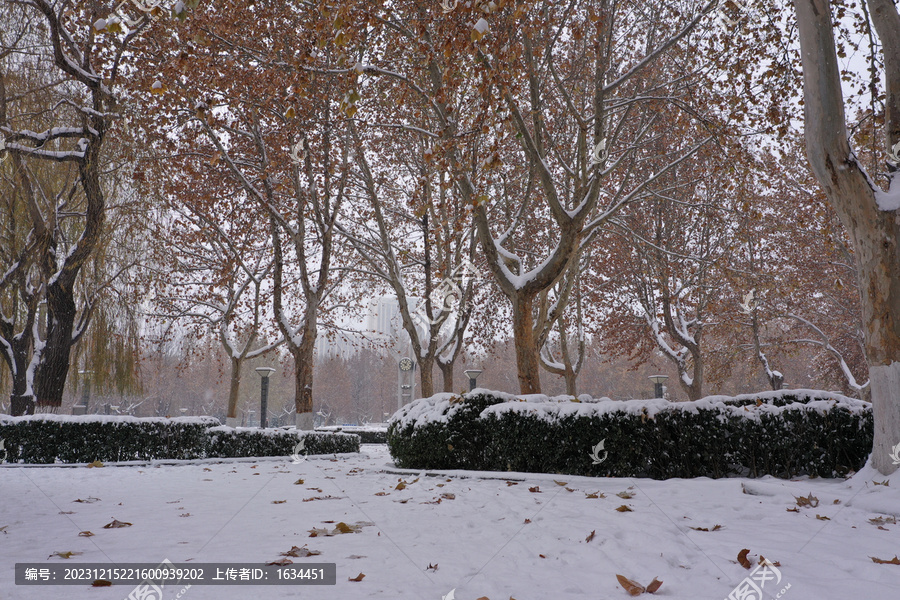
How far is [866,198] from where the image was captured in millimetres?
6062

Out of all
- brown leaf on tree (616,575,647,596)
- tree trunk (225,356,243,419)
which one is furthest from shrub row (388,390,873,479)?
tree trunk (225,356,243,419)

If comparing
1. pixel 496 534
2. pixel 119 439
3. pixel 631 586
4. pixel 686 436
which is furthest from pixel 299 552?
pixel 119 439

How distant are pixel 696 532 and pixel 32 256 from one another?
44.1ft

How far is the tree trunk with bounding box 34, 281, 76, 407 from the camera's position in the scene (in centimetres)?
1179

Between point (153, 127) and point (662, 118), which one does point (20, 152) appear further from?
point (662, 118)

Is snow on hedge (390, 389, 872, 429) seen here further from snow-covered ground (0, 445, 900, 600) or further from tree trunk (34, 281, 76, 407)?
tree trunk (34, 281, 76, 407)

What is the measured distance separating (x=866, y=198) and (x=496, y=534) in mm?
5500

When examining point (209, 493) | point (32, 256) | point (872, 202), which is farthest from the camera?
point (32, 256)

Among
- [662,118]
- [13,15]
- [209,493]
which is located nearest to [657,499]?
[209,493]

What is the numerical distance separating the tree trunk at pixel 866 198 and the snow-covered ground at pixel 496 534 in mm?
1087

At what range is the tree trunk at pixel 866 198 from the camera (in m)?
5.86

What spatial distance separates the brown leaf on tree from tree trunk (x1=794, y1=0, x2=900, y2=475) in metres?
4.39

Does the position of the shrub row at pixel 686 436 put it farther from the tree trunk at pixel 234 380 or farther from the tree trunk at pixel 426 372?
the tree trunk at pixel 234 380

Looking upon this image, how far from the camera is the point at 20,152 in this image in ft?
35.2
